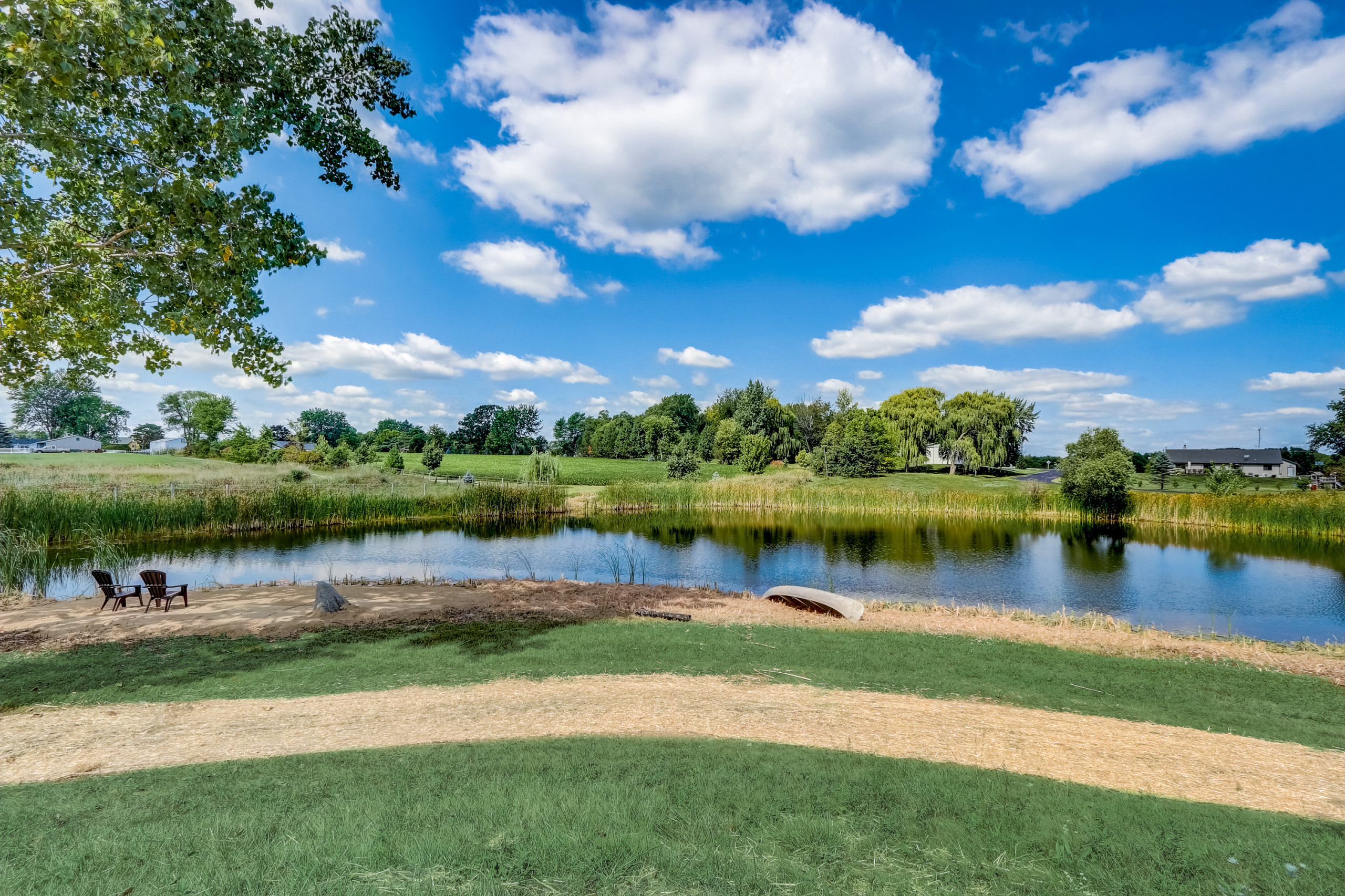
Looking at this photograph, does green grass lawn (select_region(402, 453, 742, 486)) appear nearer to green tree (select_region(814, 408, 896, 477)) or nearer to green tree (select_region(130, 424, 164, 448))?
green tree (select_region(814, 408, 896, 477))

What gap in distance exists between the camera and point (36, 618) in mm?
12109

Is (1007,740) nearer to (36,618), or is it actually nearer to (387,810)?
(387,810)

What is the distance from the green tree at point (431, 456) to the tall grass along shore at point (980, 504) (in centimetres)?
2407

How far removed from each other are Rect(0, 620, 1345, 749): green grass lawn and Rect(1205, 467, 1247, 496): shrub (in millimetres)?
39085

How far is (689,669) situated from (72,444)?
376 ft

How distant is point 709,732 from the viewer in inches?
266

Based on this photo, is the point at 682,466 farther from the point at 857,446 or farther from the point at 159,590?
the point at 159,590

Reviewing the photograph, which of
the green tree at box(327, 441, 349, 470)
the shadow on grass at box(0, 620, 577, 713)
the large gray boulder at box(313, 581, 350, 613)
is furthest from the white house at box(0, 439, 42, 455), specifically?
the shadow on grass at box(0, 620, 577, 713)

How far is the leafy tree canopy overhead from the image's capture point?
6.70 m

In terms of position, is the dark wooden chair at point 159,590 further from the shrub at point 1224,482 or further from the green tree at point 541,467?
the shrub at point 1224,482

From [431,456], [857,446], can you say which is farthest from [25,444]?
[857,446]

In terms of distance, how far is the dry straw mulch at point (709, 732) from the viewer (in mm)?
5699

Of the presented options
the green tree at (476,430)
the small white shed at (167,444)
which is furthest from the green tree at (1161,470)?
the small white shed at (167,444)

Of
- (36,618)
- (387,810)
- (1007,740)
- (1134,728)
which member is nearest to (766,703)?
(1007,740)
